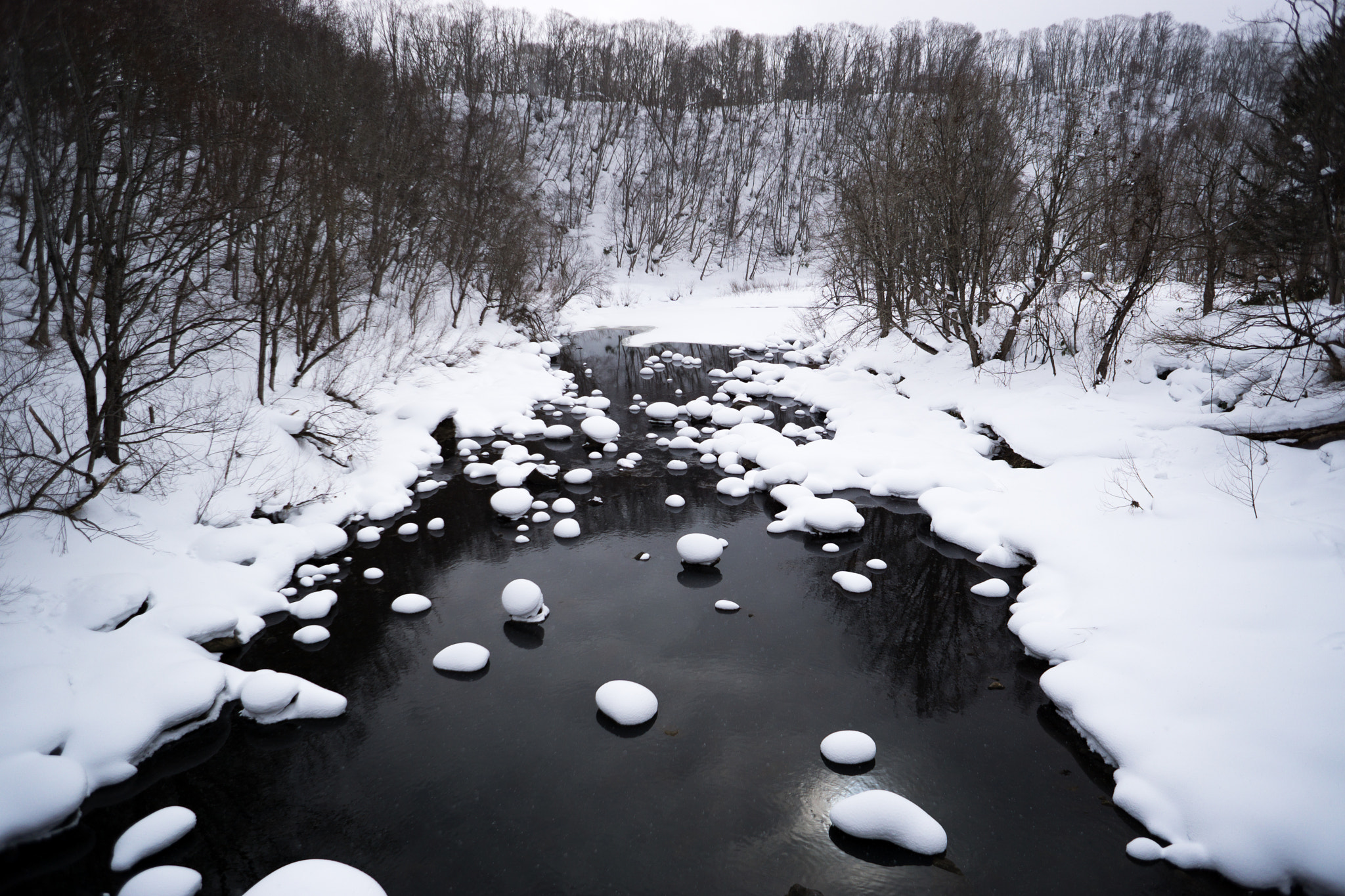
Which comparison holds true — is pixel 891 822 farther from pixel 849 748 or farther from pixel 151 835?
Result: pixel 151 835

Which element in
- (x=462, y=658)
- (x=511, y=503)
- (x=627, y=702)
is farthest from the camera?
(x=511, y=503)

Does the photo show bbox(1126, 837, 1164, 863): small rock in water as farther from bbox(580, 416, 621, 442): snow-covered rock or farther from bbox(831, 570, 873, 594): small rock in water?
bbox(580, 416, 621, 442): snow-covered rock

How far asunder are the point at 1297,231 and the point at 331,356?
15.8m

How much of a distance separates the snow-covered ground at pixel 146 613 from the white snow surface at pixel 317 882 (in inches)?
69.5

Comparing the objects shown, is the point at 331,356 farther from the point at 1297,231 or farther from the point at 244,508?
the point at 1297,231

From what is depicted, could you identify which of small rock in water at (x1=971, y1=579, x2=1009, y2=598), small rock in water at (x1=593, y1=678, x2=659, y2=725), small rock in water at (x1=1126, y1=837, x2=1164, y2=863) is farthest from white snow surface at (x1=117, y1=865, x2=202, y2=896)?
small rock in water at (x1=971, y1=579, x2=1009, y2=598)

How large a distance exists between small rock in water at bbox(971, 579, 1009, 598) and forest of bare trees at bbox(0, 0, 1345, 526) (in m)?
3.49

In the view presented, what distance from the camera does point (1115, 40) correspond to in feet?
193

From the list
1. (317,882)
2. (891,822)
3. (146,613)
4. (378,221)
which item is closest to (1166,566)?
(891,822)

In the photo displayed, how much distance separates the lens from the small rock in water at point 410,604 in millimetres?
6836

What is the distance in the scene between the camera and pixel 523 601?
6527 millimetres

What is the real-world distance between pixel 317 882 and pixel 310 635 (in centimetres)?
312

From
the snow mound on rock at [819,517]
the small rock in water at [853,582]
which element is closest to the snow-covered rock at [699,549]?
the snow mound on rock at [819,517]

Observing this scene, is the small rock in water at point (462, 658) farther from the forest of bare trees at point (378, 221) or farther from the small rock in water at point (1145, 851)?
the small rock in water at point (1145, 851)
